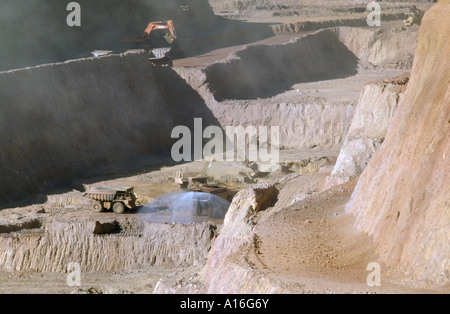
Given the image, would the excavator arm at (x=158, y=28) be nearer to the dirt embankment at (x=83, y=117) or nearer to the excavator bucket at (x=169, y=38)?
the excavator bucket at (x=169, y=38)

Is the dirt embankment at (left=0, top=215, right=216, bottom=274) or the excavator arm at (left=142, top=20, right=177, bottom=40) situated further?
the excavator arm at (left=142, top=20, right=177, bottom=40)

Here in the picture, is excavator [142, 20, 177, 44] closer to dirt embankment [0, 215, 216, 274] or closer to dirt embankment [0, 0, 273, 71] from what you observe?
dirt embankment [0, 0, 273, 71]

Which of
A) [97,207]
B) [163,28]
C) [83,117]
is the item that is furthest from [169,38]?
[97,207]

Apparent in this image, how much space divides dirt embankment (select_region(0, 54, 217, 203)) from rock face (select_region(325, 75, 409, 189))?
12.8 metres

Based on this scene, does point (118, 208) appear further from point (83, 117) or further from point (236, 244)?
point (236, 244)

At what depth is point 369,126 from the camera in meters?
20.5

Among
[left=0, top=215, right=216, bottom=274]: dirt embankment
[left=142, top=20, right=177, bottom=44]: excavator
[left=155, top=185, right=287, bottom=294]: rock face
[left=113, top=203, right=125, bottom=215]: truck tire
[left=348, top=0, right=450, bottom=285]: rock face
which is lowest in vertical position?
[left=0, top=215, right=216, bottom=274]: dirt embankment

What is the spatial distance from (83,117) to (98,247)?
1128 cm

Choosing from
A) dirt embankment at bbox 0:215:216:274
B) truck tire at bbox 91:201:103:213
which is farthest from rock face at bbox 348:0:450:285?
truck tire at bbox 91:201:103:213

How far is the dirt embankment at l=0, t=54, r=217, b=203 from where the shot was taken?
2891 centimetres

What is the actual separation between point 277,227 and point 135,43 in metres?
31.2

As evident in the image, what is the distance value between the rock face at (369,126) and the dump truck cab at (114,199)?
727 centimetres

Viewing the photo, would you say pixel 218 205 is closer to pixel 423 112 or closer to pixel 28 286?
pixel 28 286
